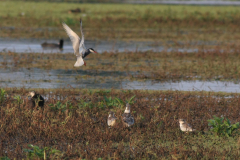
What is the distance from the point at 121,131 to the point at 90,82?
5386mm

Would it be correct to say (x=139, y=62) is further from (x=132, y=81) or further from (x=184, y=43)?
(x=184, y=43)

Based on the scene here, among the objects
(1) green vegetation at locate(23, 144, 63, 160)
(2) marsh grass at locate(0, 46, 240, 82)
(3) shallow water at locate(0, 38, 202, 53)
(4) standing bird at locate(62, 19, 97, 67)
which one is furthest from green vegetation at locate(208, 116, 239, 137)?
(3) shallow water at locate(0, 38, 202, 53)

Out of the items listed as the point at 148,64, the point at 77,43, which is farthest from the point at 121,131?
the point at 148,64

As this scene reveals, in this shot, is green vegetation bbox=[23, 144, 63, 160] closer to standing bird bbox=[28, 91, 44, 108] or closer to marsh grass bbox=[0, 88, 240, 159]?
marsh grass bbox=[0, 88, 240, 159]

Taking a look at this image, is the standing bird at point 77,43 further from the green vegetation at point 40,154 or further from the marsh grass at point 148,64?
the marsh grass at point 148,64

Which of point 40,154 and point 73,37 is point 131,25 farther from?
point 40,154

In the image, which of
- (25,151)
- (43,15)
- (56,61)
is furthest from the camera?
(43,15)

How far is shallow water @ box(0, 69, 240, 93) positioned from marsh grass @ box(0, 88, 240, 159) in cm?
174

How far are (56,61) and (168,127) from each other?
9366mm

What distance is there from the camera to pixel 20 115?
28.7 feet

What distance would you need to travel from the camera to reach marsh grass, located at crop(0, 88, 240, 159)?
6914 millimetres

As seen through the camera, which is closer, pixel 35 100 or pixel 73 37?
pixel 35 100

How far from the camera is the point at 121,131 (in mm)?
7977

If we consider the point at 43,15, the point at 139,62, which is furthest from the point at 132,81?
the point at 43,15
